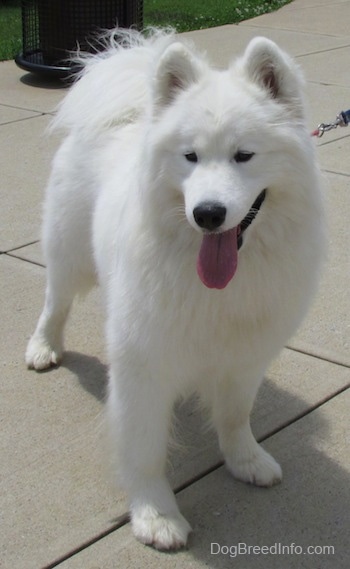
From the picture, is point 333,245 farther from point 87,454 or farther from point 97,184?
point 87,454

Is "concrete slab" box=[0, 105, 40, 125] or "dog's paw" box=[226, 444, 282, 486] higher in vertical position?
"dog's paw" box=[226, 444, 282, 486]

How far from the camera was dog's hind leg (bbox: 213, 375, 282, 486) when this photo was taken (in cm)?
374

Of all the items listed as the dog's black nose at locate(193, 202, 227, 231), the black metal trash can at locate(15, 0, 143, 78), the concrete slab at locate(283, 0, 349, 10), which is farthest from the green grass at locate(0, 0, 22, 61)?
the dog's black nose at locate(193, 202, 227, 231)

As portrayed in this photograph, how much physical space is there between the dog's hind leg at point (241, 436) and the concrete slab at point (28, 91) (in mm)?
5752

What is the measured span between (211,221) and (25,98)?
7.10 m

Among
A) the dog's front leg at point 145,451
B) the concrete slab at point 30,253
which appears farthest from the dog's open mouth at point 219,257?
the concrete slab at point 30,253

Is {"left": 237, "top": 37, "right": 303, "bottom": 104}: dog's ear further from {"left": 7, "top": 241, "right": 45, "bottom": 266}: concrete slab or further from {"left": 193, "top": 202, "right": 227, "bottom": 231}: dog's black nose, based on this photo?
{"left": 7, "top": 241, "right": 45, "bottom": 266}: concrete slab

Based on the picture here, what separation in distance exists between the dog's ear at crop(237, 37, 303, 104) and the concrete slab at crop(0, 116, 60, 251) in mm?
3183

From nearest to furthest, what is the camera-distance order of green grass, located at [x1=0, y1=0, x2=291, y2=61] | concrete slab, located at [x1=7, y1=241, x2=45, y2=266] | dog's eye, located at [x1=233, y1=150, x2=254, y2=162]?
dog's eye, located at [x1=233, y1=150, x2=254, y2=162] < concrete slab, located at [x1=7, y1=241, x2=45, y2=266] < green grass, located at [x1=0, y1=0, x2=291, y2=61]

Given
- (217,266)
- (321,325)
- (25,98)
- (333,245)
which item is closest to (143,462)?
(217,266)

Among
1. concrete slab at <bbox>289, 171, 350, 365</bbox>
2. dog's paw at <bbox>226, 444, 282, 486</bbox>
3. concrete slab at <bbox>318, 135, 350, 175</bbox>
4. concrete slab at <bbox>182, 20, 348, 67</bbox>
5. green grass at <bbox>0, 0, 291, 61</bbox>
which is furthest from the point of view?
green grass at <bbox>0, 0, 291, 61</bbox>

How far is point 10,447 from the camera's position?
3934 millimetres

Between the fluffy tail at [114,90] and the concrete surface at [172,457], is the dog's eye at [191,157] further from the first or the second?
the concrete surface at [172,457]

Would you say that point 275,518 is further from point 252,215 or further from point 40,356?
point 40,356
